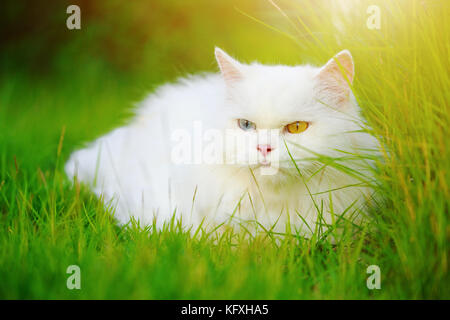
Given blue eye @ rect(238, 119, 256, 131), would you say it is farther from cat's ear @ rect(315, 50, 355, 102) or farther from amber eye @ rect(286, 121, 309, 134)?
cat's ear @ rect(315, 50, 355, 102)

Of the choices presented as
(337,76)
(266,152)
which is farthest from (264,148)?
(337,76)

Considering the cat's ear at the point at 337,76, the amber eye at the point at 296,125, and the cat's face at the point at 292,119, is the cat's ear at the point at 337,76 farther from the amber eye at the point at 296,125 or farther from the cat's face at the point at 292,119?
the amber eye at the point at 296,125

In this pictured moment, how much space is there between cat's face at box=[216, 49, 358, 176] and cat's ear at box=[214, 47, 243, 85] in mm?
96

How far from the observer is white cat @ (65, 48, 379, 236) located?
185 centimetres

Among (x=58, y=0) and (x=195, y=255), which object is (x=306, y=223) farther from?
(x=58, y=0)

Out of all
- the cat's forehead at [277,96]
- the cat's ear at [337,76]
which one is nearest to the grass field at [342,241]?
the cat's ear at [337,76]

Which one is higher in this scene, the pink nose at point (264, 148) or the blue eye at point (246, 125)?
the blue eye at point (246, 125)

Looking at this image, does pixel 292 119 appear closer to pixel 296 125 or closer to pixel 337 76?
pixel 296 125

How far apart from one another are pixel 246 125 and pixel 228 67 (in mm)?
308

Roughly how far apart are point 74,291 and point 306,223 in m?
0.98

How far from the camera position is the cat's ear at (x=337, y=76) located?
1796mm

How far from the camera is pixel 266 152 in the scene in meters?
1.82

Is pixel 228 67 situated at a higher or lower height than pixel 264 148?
higher
